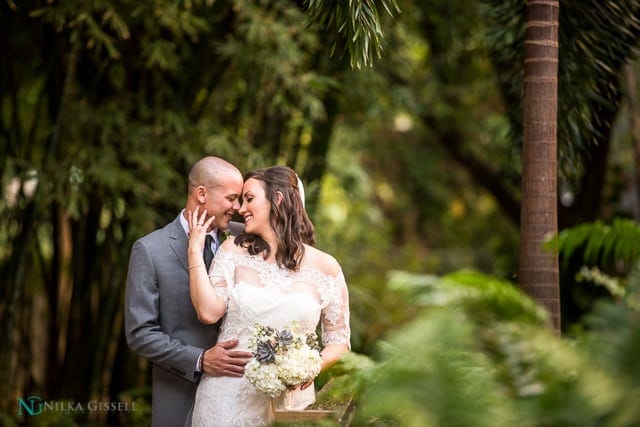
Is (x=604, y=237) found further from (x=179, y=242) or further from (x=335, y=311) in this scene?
(x=179, y=242)

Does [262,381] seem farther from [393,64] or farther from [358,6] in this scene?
[393,64]

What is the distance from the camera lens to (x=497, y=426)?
1915 millimetres

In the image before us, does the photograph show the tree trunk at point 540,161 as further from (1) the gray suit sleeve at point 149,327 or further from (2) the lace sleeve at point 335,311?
(1) the gray suit sleeve at point 149,327

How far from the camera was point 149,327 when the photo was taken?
3809 millimetres

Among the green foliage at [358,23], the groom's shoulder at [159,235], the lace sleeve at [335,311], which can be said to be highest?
the green foliage at [358,23]

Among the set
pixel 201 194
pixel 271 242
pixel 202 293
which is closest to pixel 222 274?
pixel 202 293

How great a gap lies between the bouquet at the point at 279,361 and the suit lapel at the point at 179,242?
720 mm

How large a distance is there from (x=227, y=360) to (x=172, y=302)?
43 cm

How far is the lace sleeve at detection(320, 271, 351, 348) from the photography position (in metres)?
3.67

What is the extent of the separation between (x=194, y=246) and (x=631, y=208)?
6.70m

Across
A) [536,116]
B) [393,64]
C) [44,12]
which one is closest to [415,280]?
[536,116]

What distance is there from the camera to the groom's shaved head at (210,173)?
154 inches

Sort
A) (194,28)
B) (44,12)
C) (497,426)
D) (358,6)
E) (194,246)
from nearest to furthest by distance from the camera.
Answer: (497,426) < (194,246) < (358,6) < (44,12) < (194,28)

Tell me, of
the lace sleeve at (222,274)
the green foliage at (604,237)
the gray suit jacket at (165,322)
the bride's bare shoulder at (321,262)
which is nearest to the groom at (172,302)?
the gray suit jacket at (165,322)
